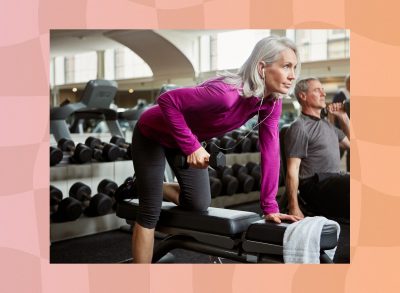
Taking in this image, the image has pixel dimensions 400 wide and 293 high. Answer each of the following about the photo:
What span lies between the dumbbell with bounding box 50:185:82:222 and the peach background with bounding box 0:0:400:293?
1191 millimetres

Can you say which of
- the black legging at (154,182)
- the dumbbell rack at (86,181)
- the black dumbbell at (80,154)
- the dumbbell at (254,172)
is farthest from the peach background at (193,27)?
the dumbbell at (254,172)

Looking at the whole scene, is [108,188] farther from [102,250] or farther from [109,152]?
[102,250]

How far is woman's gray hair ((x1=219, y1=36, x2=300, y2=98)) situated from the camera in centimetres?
129

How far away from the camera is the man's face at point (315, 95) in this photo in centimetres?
205

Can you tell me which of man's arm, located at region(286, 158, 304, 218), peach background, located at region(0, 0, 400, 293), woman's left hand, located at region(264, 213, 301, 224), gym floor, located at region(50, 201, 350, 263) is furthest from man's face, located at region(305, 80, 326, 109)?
woman's left hand, located at region(264, 213, 301, 224)

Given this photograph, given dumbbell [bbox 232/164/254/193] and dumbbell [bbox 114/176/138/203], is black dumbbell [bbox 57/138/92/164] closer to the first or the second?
dumbbell [bbox 114/176/138/203]

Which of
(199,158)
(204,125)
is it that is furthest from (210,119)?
(199,158)

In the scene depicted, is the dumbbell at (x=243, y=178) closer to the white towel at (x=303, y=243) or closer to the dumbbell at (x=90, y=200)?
the dumbbell at (x=90, y=200)

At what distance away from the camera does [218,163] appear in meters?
1.22

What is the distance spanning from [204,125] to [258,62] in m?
0.27

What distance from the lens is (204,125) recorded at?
1434 millimetres
